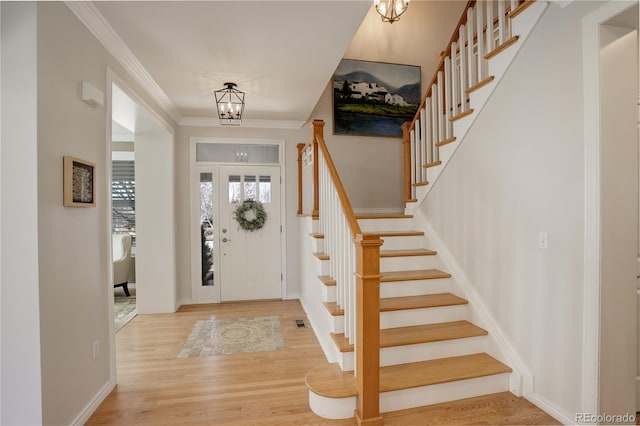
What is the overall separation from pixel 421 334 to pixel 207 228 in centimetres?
335

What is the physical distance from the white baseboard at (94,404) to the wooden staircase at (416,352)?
1.44 meters

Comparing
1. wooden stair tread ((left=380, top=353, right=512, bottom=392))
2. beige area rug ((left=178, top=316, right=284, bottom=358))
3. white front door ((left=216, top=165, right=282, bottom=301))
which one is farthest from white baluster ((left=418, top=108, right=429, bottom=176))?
beige area rug ((left=178, top=316, right=284, bottom=358))

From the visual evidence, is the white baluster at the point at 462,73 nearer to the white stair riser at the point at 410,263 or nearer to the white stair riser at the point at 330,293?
the white stair riser at the point at 410,263

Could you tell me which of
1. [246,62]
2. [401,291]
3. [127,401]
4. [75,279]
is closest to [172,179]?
[246,62]

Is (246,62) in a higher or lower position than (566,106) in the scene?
higher

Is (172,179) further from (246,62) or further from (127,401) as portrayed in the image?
(127,401)

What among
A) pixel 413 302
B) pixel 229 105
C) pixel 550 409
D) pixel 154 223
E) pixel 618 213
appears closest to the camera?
pixel 618 213

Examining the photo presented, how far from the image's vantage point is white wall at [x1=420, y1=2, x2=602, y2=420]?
185cm

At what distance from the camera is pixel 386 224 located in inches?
140

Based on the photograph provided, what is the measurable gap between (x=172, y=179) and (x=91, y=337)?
2.45 metres

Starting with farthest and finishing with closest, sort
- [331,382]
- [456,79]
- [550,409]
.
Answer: [456,79], [331,382], [550,409]

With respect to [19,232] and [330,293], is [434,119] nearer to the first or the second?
[330,293]

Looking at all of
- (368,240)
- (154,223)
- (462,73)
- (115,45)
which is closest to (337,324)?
(368,240)

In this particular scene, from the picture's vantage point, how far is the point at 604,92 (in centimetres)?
171
